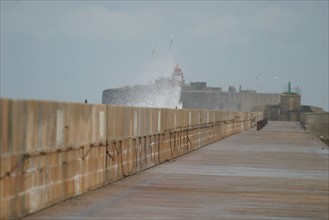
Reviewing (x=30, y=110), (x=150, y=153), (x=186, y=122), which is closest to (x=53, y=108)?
(x=30, y=110)

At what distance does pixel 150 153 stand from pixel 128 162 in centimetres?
310

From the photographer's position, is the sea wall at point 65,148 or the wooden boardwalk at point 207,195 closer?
the sea wall at point 65,148

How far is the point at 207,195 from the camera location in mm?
14359

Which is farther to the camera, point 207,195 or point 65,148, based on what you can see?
point 207,195

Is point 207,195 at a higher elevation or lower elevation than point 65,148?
lower

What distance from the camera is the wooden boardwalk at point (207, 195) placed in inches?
452

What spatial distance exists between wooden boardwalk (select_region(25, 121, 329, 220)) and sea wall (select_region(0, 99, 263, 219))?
0.30m

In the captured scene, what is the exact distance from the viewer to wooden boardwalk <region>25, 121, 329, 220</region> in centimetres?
1149

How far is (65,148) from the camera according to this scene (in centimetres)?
1273

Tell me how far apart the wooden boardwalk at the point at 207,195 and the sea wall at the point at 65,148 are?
0.30m

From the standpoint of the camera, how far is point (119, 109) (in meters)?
17.0

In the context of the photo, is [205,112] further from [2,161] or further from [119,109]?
[2,161]

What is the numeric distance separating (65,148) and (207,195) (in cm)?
332

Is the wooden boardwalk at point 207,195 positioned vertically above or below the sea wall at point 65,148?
below
